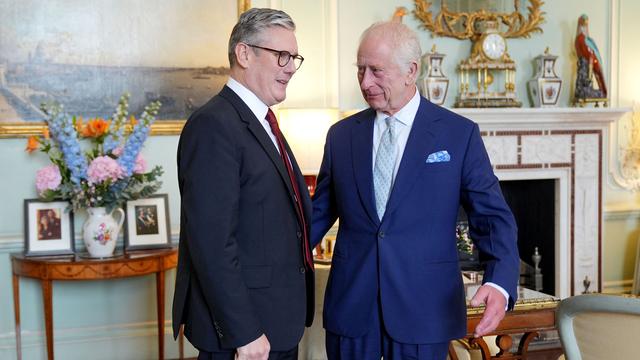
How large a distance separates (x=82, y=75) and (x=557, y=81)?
10.8 ft

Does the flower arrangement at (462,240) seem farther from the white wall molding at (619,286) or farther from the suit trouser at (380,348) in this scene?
the white wall molding at (619,286)

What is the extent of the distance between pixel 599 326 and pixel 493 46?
3.81 m

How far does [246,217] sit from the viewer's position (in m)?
2.04

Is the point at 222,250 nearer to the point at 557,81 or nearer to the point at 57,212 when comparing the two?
the point at 57,212

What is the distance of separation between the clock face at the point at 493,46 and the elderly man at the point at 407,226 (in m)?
3.22

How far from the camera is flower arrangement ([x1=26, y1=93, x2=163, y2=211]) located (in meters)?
4.20

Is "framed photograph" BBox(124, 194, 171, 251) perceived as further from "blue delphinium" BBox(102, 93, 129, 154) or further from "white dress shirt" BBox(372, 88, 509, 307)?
"white dress shirt" BBox(372, 88, 509, 307)

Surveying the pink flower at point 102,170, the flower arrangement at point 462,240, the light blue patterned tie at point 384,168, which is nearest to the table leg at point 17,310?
the pink flower at point 102,170

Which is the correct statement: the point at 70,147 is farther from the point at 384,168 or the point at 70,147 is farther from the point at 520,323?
the point at 520,323

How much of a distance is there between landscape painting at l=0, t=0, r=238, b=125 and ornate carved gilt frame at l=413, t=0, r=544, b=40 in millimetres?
1387

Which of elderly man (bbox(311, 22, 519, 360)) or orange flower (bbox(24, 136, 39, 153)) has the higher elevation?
orange flower (bbox(24, 136, 39, 153))

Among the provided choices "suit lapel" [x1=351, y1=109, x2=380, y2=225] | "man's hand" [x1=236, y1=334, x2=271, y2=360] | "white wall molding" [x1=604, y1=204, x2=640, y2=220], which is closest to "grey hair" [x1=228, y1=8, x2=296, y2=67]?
"suit lapel" [x1=351, y1=109, x2=380, y2=225]

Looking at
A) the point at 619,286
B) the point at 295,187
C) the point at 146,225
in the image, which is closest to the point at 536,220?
the point at 619,286

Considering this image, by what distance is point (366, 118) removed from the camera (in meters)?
2.40
